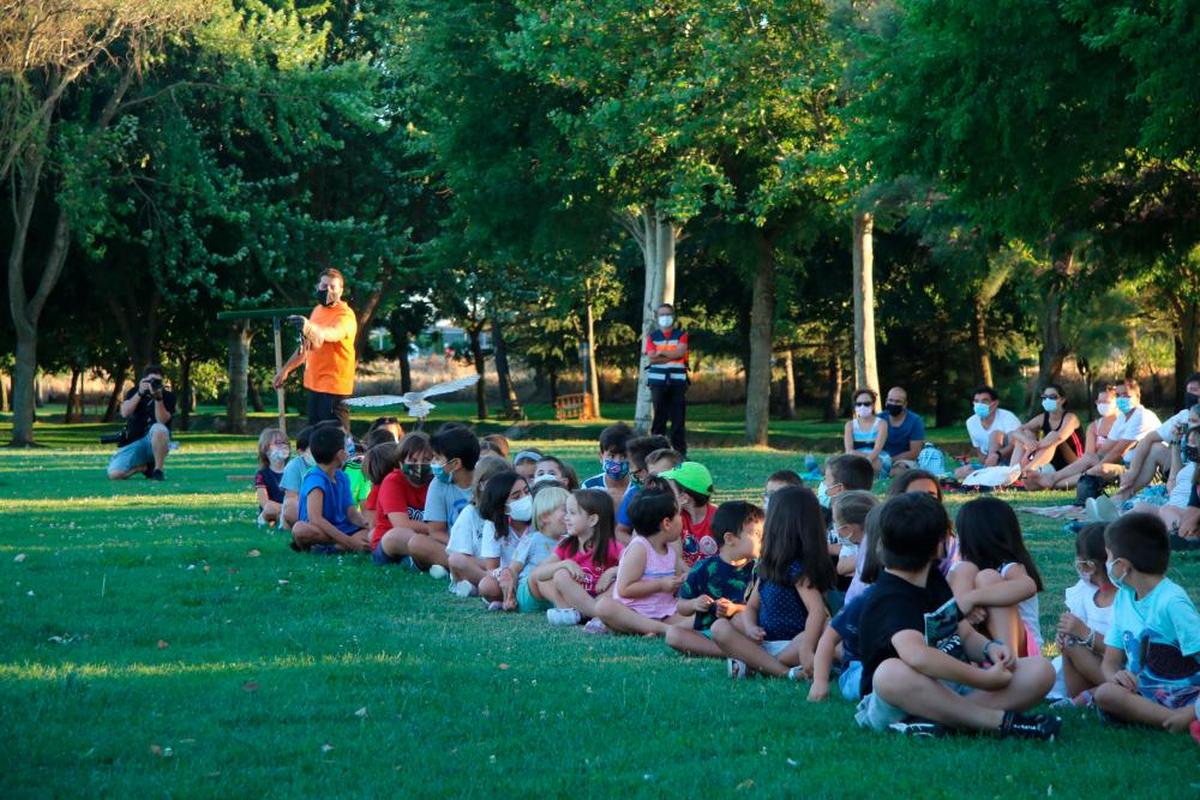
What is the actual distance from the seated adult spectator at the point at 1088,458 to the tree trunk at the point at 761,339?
49.6 ft

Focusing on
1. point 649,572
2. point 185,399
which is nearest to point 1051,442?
point 649,572

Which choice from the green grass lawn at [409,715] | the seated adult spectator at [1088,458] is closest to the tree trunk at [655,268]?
the seated adult spectator at [1088,458]

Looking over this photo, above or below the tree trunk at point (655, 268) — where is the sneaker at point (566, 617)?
below

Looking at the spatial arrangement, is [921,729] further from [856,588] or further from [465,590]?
[465,590]

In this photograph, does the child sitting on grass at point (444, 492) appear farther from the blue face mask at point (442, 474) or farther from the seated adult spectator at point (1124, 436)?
the seated adult spectator at point (1124, 436)

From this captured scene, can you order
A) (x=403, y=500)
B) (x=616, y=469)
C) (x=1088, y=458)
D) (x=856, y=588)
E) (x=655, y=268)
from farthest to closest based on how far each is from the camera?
(x=655, y=268) < (x=1088, y=458) < (x=403, y=500) < (x=616, y=469) < (x=856, y=588)

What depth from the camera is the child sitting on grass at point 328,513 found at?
12375 mm

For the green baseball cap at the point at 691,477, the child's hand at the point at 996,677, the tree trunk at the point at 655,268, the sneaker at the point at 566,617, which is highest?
the tree trunk at the point at 655,268

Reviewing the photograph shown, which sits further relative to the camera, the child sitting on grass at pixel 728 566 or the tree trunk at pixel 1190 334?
the tree trunk at pixel 1190 334

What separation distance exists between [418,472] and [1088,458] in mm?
8606

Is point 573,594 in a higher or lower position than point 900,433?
lower

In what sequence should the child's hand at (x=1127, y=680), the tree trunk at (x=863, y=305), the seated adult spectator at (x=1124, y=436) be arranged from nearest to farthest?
the child's hand at (x=1127, y=680)
the seated adult spectator at (x=1124, y=436)
the tree trunk at (x=863, y=305)

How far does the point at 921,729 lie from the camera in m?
5.95

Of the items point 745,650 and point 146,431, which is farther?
point 146,431
